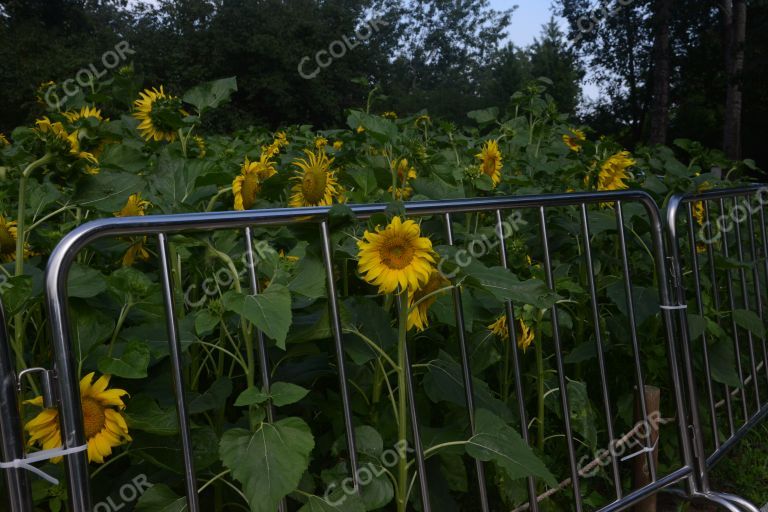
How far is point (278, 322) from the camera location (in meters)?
1.43

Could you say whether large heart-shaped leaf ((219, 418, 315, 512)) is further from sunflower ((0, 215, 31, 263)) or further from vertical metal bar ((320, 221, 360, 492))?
sunflower ((0, 215, 31, 263))

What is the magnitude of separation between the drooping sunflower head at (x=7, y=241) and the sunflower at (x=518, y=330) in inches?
54.7

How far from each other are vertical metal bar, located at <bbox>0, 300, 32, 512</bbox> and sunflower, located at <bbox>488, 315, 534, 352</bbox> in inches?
60.0

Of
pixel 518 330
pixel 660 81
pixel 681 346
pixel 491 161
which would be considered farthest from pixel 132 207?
pixel 660 81

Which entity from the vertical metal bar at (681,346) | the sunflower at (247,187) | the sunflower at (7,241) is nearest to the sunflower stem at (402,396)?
the sunflower at (247,187)

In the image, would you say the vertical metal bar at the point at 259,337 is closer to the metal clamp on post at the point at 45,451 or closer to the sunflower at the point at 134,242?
the metal clamp on post at the point at 45,451

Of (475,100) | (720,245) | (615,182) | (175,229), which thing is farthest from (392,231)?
(475,100)

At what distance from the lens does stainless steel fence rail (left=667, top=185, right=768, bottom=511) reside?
9.32 feet

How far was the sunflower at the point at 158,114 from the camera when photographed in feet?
8.04

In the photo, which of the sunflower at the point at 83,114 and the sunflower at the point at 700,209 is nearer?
the sunflower at the point at 83,114

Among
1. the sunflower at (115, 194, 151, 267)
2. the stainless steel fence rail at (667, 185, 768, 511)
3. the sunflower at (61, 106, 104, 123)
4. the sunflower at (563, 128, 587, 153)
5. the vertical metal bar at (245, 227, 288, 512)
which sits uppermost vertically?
the sunflower at (61, 106, 104, 123)

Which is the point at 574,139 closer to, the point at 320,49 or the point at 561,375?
the point at 561,375

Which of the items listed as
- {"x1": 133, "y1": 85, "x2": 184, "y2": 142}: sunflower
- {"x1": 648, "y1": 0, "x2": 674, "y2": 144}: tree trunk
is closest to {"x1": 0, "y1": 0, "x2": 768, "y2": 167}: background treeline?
{"x1": 648, "y1": 0, "x2": 674, "y2": 144}: tree trunk

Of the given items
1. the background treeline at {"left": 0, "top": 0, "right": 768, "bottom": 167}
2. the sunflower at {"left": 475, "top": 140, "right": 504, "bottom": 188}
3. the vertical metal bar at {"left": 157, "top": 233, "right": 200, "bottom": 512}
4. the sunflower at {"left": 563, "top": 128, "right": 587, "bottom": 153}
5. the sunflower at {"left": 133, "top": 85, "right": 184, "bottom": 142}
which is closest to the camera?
the vertical metal bar at {"left": 157, "top": 233, "right": 200, "bottom": 512}
